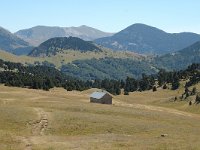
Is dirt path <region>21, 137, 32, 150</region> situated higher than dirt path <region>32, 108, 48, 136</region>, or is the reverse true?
dirt path <region>32, 108, 48, 136</region>

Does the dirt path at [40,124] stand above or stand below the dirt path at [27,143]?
above

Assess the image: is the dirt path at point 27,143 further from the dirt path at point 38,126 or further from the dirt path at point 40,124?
the dirt path at point 40,124

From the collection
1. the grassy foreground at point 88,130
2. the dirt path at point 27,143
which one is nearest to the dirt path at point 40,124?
the grassy foreground at point 88,130

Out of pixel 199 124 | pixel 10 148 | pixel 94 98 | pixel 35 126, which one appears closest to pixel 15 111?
pixel 35 126

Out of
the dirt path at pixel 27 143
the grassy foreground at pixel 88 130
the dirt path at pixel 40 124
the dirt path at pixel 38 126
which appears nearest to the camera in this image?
the dirt path at pixel 27 143

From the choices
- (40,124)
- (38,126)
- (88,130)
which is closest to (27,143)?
(88,130)

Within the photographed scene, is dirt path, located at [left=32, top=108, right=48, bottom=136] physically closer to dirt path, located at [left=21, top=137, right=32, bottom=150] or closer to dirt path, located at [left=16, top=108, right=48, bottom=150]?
dirt path, located at [left=16, top=108, right=48, bottom=150]

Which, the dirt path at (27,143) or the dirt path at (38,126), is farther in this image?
the dirt path at (38,126)

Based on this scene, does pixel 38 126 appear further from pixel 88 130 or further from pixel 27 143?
pixel 27 143

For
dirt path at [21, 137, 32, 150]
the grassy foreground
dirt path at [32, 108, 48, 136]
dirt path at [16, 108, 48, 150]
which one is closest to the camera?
dirt path at [21, 137, 32, 150]

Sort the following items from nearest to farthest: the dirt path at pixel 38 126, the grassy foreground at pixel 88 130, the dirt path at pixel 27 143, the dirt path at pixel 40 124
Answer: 1. the dirt path at pixel 27 143
2. the grassy foreground at pixel 88 130
3. the dirt path at pixel 38 126
4. the dirt path at pixel 40 124

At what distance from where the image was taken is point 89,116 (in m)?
82.6

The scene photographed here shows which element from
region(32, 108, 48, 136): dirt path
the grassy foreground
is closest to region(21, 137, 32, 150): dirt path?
the grassy foreground

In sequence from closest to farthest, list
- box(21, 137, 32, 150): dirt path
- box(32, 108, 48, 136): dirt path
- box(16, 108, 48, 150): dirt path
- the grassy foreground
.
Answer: box(21, 137, 32, 150): dirt path
the grassy foreground
box(16, 108, 48, 150): dirt path
box(32, 108, 48, 136): dirt path
